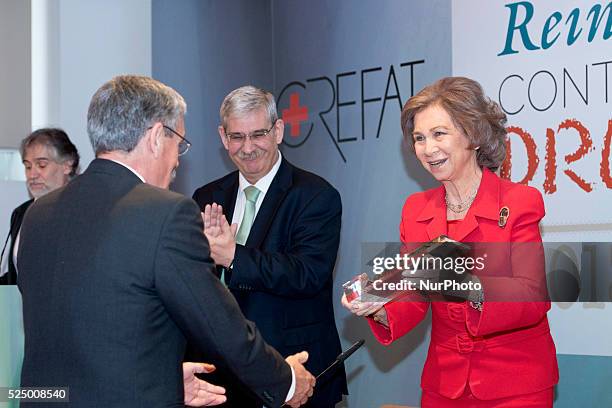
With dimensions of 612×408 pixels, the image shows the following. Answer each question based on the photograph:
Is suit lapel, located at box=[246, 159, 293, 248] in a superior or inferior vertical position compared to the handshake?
superior

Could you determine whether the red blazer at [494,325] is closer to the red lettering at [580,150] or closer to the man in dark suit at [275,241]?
the man in dark suit at [275,241]

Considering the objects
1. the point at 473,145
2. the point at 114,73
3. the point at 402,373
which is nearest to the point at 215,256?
the point at 473,145

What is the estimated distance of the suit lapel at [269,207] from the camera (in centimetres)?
335

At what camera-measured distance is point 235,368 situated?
216cm

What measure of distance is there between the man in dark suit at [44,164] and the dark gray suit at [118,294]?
206cm

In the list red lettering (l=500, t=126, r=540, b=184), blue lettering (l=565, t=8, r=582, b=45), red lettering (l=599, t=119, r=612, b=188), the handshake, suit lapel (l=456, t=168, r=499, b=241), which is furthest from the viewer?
red lettering (l=500, t=126, r=540, b=184)

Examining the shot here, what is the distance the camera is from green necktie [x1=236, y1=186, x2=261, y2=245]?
342 cm

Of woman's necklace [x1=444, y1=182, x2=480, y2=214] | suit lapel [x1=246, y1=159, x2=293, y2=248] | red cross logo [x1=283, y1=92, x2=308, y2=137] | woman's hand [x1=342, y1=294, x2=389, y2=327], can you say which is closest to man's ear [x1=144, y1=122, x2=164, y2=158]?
woman's hand [x1=342, y1=294, x2=389, y2=327]

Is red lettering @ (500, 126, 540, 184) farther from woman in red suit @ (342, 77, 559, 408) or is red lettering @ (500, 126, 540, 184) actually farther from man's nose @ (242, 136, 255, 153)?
man's nose @ (242, 136, 255, 153)

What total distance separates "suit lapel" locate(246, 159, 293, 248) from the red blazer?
773 millimetres

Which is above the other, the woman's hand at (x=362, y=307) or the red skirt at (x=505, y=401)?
the woman's hand at (x=362, y=307)

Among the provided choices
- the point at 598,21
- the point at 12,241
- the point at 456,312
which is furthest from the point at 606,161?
the point at 12,241

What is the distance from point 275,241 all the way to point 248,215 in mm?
197

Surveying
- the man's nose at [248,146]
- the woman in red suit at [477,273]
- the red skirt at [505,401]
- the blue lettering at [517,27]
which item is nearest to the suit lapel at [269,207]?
the man's nose at [248,146]
